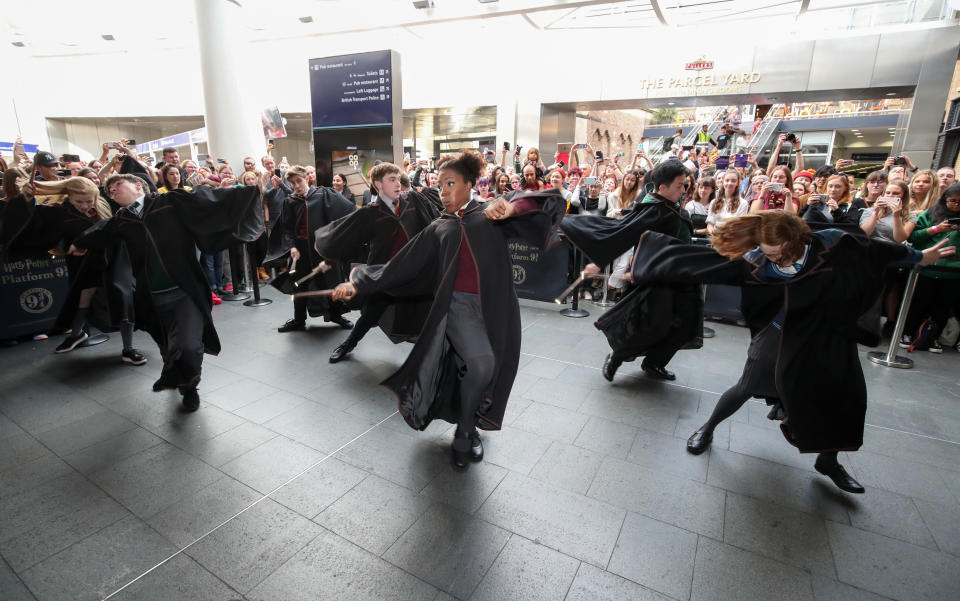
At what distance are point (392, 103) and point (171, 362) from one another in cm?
708

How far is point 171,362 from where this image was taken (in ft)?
12.6

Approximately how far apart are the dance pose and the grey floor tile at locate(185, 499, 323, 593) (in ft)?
10.7

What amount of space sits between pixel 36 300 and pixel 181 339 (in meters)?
3.55

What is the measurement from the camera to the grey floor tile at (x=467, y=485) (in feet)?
9.26

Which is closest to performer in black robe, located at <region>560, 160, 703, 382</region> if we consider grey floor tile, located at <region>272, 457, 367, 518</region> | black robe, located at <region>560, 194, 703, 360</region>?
black robe, located at <region>560, 194, 703, 360</region>

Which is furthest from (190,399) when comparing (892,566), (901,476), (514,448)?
(901,476)

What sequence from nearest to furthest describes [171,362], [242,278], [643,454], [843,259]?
[843,259]
[643,454]
[171,362]
[242,278]

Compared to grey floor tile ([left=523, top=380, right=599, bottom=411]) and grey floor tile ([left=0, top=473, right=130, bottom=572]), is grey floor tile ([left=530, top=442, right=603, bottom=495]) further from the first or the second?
grey floor tile ([left=0, top=473, right=130, bottom=572])

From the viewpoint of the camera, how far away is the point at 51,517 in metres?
2.65

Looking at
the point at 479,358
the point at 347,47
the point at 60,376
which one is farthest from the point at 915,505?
the point at 347,47

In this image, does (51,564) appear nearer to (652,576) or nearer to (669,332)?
(652,576)

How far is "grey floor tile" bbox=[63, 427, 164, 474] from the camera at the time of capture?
3154mm

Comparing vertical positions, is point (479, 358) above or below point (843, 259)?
below

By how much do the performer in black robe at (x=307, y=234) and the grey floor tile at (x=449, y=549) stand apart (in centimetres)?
379
